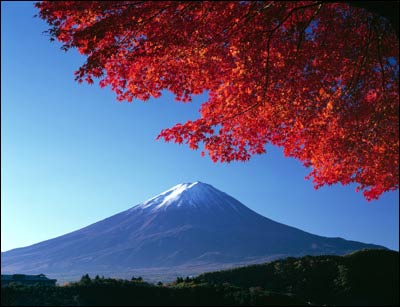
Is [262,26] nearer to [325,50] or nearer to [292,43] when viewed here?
[292,43]

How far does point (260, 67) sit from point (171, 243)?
14585 centimetres

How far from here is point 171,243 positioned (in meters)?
153

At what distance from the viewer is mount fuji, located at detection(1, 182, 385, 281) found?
12975 centimetres

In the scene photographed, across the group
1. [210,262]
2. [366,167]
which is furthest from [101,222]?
[366,167]

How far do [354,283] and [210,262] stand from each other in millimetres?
114569

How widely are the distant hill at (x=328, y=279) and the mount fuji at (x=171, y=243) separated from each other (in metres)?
104

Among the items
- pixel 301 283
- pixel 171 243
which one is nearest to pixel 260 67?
pixel 301 283

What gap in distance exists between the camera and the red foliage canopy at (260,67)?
30.2 ft

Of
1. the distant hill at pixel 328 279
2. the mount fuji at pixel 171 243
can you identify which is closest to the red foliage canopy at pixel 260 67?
the distant hill at pixel 328 279

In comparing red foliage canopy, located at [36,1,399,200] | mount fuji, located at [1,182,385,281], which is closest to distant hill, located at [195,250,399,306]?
red foliage canopy, located at [36,1,399,200]

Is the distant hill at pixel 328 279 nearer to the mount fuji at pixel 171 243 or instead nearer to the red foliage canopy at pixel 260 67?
the red foliage canopy at pixel 260 67

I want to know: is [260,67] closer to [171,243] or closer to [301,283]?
[301,283]

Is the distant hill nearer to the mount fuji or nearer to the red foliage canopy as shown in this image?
the red foliage canopy

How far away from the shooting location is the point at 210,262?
407 feet
